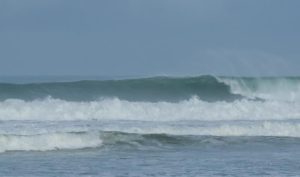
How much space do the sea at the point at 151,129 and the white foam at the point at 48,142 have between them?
2 centimetres

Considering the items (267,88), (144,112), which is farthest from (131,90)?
(144,112)

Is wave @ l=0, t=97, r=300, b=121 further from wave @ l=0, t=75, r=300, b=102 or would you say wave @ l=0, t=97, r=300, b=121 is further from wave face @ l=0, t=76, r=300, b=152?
wave @ l=0, t=75, r=300, b=102

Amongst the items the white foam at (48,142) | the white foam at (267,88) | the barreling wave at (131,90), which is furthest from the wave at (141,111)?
the white foam at (48,142)

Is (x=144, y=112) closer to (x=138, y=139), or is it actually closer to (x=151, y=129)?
(x=151, y=129)

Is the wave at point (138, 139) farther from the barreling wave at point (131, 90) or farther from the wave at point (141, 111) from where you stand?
the barreling wave at point (131, 90)

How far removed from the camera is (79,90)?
3712 centimetres

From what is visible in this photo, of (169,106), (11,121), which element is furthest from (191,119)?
(11,121)

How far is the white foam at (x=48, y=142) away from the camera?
19.9 meters

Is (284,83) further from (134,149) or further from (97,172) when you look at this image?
(97,172)

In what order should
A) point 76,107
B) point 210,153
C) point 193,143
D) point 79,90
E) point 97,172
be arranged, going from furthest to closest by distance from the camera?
point 79,90
point 76,107
point 193,143
point 210,153
point 97,172

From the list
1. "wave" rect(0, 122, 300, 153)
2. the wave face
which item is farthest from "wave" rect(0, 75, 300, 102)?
"wave" rect(0, 122, 300, 153)

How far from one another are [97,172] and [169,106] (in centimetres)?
1497

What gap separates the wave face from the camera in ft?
69.8

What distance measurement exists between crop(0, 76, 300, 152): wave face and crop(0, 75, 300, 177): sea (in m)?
0.03
